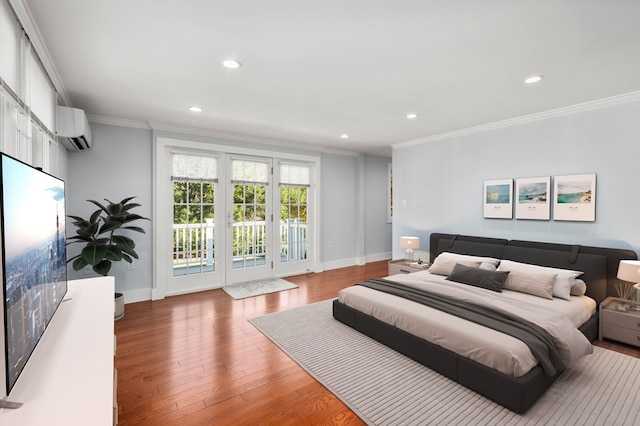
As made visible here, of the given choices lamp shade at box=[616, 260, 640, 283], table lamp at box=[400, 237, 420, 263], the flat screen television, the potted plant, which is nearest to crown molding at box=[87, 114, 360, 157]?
the potted plant

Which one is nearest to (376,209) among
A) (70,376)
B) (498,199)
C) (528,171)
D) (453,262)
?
(498,199)

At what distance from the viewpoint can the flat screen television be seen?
889 mm

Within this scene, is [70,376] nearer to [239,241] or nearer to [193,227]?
[193,227]

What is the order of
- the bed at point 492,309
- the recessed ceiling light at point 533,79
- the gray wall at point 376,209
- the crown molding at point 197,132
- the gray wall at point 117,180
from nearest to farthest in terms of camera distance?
1. the bed at point 492,309
2. the recessed ceiling light at point 533,79
3. the gray wall at point 117,180
4. the crown molding at point 197,132
5. the gray wall at point 376,209

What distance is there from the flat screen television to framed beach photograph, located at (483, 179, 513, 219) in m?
4.64

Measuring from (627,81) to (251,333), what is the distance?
4.37m

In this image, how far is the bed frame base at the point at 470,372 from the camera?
6.44ft

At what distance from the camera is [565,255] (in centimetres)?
347

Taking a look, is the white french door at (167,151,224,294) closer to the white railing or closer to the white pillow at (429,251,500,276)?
the white railing

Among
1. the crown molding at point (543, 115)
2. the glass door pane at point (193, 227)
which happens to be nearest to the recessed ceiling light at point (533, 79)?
the crown molding at point (543, 115)

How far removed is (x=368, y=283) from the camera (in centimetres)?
359

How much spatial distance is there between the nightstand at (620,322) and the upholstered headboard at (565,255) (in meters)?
0.22

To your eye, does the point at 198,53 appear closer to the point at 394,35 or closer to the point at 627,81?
the point at 394,35

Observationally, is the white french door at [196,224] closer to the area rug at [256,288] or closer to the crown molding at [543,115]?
the area rug at [256,288]
